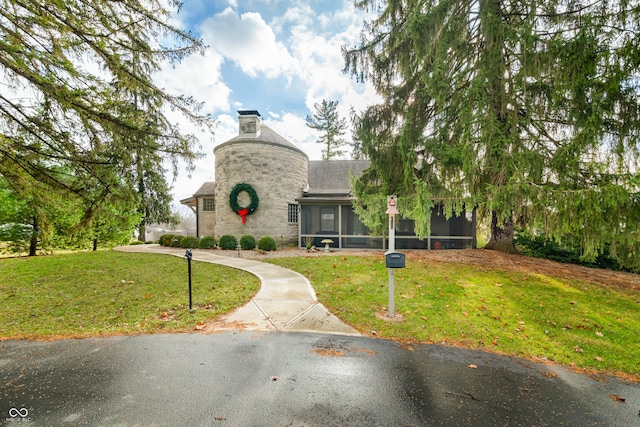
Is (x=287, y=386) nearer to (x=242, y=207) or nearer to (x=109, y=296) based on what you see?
(x=109, y=296)

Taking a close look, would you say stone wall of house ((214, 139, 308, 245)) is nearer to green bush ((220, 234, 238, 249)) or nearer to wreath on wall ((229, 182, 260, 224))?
wreath on wall ((229, 182, 260, 224))

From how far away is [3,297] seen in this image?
19.3 ft

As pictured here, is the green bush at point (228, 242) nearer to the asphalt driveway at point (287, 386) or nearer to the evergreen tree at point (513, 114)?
the evergreen tree at point (513, 114)

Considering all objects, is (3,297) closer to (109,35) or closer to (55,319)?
(55,319)

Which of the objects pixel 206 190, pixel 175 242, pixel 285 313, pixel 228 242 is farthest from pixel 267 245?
pixel 206 190

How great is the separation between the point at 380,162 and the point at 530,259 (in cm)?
690

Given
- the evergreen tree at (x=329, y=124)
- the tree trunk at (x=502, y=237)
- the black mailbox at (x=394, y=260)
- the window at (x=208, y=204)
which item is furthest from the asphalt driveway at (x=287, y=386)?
the evergreen tree at (x=329, y=124)

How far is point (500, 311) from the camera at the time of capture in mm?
5184

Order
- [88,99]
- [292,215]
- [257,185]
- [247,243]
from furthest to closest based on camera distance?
[292,215] → [257,185] → [247,243] → [88,99]

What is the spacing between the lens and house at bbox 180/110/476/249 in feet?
44.3

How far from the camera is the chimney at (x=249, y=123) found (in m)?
15.4

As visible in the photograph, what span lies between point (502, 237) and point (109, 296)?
13906 millimetres

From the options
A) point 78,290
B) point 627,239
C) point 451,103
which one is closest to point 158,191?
point 78,290

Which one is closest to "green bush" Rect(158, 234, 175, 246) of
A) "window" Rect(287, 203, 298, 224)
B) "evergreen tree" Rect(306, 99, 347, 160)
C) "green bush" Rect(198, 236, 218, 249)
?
"green bush" Rect(198, 236, 218, 249)
